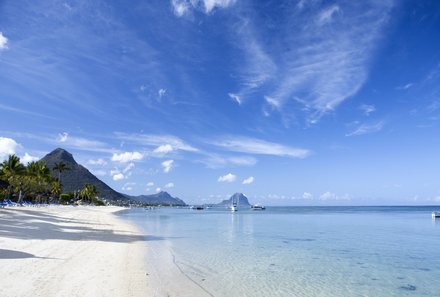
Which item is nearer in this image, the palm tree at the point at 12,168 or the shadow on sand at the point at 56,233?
the shadow on sand at the point at 56,233

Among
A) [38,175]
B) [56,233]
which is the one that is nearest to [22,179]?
[38,175]

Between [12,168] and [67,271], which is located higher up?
[12,168]

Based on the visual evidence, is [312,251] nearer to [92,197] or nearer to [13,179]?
[13,179]

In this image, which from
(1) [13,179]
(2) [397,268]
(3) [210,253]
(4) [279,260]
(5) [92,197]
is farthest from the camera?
(5) [92,197]

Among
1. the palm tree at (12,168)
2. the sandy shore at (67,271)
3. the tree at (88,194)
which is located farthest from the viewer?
the tree at (88,194)

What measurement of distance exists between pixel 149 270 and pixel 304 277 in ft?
23.5

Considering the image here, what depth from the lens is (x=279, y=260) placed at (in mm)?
19469

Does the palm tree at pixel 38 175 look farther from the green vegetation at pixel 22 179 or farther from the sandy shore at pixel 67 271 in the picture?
the sandy shore at pixel 67 271

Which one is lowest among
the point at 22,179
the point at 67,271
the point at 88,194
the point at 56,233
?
the point at 67,271

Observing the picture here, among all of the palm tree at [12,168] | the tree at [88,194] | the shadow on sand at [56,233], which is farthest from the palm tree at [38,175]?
the tree at [88,194]

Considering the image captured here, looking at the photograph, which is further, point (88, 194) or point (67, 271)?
point (88, 194)

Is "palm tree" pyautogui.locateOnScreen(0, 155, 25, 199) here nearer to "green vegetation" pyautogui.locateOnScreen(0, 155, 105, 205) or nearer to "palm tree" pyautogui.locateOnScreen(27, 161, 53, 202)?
"green vegetation" pyautogui.locateOnScreen(0, 155, 105, 205)

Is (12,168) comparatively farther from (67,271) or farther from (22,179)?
(67,271)

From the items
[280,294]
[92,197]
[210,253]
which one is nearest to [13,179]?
[210,253]
